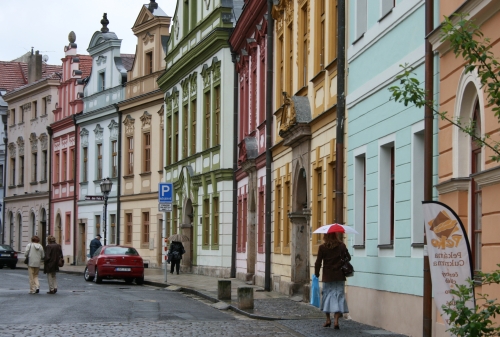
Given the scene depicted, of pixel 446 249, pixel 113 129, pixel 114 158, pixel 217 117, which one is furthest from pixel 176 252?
pixel 446 249

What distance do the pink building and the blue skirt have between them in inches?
1623

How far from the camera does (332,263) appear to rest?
60.3ft

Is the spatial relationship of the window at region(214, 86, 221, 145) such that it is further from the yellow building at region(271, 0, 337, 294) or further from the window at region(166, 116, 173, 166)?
the yellow building at region(271, 0, 337, 294)

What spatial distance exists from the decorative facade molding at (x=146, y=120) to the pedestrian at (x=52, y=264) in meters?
21.5

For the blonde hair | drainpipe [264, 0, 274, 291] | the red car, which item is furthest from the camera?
the red car

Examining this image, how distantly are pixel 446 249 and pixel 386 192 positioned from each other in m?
6.91

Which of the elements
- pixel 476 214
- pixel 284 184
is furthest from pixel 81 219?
pixel 476 214

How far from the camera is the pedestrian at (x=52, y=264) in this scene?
1164 inches

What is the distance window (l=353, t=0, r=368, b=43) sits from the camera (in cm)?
2031

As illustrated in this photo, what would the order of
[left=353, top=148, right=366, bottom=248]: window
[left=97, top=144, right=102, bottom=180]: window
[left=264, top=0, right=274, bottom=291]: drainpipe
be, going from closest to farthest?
[left=353, top=148, right=366, bottom=248]: window < [left=264, top=0, right=274, bottom=291]: drainpipe < [left=97, top=144, right=102, bottom=180]: window

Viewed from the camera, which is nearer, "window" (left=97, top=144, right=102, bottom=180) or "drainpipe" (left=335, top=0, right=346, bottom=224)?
"drainpipe" (left=335, top=0, right=346, bottom=224)

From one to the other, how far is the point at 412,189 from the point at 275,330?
3587 mm

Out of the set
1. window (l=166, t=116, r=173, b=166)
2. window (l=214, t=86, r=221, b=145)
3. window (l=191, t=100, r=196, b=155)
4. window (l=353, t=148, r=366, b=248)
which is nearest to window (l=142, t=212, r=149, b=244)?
window (l=166, t=116, r=173, b=166)

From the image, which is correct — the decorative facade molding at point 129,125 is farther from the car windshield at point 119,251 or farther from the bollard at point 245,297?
the bollard at point 245,297
